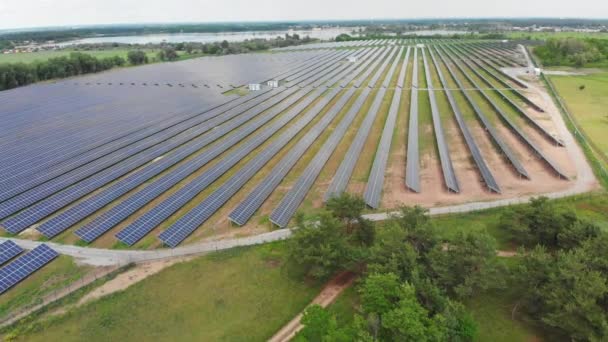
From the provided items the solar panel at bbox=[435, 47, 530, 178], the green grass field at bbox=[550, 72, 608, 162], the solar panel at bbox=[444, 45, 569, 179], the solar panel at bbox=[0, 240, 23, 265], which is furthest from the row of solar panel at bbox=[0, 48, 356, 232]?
the green grass field at bbox=[550, 72, 608, 162]

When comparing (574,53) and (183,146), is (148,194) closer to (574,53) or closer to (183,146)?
(183,146)

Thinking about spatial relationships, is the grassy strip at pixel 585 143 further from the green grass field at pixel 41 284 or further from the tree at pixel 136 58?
the tree at pixel 136 58

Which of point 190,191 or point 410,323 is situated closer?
point 410,323

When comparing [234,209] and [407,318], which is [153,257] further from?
[407,318]

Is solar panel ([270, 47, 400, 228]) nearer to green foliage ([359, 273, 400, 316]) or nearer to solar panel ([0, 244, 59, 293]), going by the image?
green foliage ([359, 273, 400, 316])

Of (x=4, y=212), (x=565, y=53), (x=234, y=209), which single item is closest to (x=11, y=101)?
(x=4, y=212)

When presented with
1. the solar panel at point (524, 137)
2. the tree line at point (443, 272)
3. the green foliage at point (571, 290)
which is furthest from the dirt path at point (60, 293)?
the solar panel at point (524, 137)

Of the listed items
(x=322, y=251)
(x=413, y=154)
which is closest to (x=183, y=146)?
(x=413, y=154)
